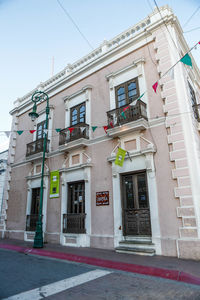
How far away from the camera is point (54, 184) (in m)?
11.8

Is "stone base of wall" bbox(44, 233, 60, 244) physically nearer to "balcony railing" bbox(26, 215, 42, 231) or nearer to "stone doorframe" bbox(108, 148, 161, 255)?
"balcony railing" bbox(26, 215, 42, 231)

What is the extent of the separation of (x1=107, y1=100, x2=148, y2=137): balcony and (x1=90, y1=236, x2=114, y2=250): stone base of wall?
15.2ft

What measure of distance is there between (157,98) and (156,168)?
3.12 metres

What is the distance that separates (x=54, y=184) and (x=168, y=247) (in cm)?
688

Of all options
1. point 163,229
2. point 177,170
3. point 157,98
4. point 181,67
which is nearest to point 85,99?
point 157,98

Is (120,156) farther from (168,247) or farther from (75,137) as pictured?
(168,247)

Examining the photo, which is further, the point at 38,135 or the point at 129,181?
the point at 38,135

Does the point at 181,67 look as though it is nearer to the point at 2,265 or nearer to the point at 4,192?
the point at 2,265

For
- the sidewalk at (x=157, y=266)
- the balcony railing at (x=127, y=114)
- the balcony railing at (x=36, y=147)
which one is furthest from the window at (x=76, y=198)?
the balcony railing at (x=127, y=114)

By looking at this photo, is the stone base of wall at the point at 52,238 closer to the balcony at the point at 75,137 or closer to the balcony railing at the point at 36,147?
the balcony at the point at 75,137

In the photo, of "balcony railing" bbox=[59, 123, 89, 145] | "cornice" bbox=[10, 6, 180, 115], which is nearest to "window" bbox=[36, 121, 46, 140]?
"cornice" bbox=[10, 6, 180, 115]

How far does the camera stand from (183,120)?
8219mm

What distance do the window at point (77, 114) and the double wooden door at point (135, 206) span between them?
4586 millimetres

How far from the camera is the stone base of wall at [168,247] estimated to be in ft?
23.6
